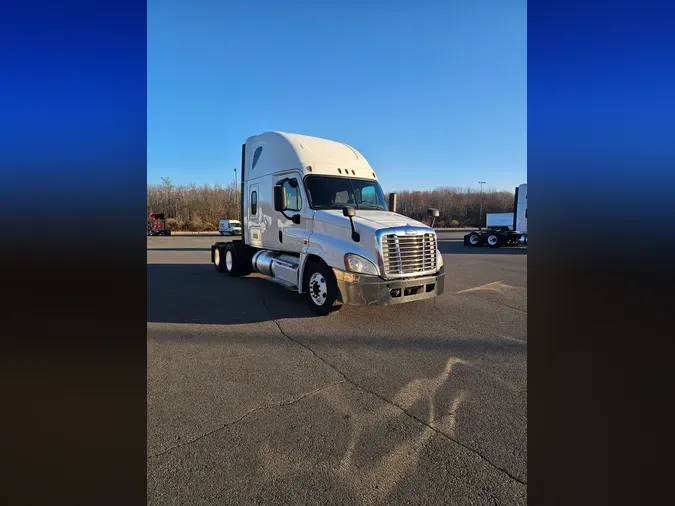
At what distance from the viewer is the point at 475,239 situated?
22.8 m

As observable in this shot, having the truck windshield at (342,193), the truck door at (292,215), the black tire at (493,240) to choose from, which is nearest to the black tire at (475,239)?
the black tire at (493,240)

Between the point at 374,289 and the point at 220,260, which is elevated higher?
the point at 220,260

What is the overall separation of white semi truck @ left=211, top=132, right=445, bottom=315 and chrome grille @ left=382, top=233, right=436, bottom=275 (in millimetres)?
16

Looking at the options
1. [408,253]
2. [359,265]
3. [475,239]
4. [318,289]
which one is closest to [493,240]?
[475,239]

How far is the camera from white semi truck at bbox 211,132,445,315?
5.46 meters

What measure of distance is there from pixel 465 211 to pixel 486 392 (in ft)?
188

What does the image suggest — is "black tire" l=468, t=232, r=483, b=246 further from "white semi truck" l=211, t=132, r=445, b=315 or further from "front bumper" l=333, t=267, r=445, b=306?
"front bumper" l=333, t=267, r=445, b=306

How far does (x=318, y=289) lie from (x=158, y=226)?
118 ft

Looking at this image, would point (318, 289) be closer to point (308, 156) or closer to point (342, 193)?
point (342, 193)

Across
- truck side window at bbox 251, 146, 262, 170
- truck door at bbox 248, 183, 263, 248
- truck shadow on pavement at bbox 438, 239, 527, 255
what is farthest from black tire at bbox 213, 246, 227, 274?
truck shadow on pavement at bbox 438, 239, 527, 255

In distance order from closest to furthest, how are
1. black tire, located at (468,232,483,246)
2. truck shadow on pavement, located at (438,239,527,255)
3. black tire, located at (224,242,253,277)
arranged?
black tire, located at (224,242,253,277) < truck shadow on pavement, located at (438,239,527,255) < black tire, located at (468,232,483,246)

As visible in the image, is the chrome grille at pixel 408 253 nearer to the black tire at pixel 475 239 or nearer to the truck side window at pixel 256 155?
the truck side window at pixel 256 155

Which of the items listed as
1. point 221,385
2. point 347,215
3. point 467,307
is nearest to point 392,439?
point 221,385
